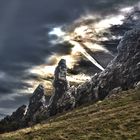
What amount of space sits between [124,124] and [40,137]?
21.7 metres

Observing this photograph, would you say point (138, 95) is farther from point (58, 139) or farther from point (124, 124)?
point (58, 139)

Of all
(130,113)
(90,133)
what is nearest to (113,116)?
(130,113)

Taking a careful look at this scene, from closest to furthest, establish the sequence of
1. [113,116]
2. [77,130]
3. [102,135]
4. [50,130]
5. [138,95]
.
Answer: [102,135]
[77,130]
[50,130]
[113,116]
[138,95]

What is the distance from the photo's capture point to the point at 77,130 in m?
94.4

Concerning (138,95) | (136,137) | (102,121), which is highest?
(138,95)

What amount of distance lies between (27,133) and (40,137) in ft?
27.8

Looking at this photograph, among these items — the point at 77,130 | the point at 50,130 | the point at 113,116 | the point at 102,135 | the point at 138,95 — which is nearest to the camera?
the point at 102,135

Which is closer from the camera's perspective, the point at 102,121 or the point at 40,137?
the point at 40,137

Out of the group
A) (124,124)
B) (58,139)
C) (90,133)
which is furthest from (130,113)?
(58,139)

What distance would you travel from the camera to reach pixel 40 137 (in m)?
90.9

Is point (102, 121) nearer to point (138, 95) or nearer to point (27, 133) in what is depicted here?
point (27, 133)

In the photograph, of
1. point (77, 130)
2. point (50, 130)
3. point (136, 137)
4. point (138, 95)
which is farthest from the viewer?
point (138, 95)

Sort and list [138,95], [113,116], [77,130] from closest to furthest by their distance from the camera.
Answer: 1. [77,130]
2. [113,116]
3. [138,95]

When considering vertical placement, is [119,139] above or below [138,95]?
below
